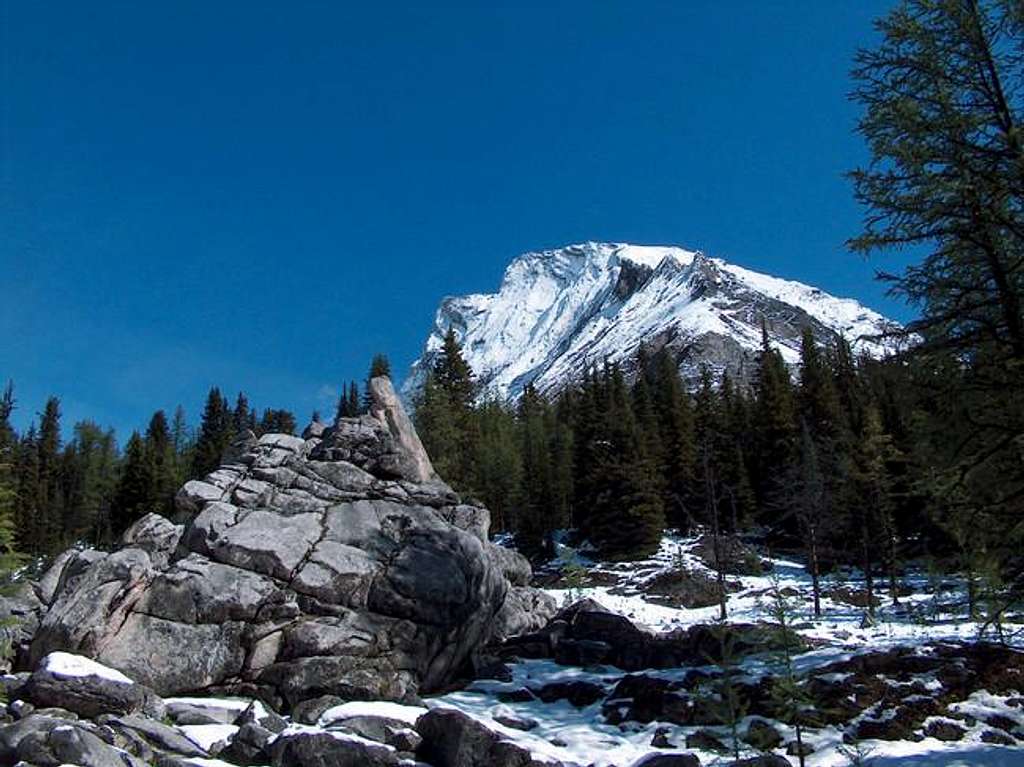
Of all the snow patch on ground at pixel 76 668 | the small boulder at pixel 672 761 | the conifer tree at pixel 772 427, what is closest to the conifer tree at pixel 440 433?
the conifer tree at pixel 772 427

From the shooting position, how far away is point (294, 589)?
67.6 feet

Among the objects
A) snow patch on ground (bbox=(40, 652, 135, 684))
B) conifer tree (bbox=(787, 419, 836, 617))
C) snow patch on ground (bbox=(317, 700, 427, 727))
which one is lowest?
snow patch on ground (bbox=(317, 700, 427, 727))

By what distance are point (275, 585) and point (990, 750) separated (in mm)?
15625

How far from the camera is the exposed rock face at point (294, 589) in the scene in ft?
60.5

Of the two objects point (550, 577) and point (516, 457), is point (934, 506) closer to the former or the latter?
point (550, 577)

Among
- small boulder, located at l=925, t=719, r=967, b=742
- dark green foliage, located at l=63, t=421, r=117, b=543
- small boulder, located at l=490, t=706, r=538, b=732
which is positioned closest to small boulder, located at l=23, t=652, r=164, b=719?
small boulder, located at l=490, t=706, r=538, b=732

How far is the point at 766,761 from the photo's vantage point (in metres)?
12.9

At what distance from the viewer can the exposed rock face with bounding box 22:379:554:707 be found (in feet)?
60.5

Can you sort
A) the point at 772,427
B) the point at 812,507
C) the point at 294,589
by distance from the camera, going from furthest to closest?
the point at 772,427
the point at 812,507
the point at 294,589

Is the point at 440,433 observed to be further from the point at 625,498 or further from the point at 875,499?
the point at 875,499

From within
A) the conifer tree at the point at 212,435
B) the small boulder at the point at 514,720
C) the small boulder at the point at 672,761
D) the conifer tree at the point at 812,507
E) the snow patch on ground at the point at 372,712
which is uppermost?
the conifer tree at the point at 212,435

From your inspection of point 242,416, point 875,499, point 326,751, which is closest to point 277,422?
point 242,416

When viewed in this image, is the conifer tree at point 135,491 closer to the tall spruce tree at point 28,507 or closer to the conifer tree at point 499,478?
the tall spruce tree at point 28,507

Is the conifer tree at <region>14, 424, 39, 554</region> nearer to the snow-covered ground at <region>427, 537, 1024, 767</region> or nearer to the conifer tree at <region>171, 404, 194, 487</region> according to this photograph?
the conifer tree at <region>171, 404, 194, 487</region>
